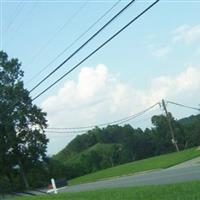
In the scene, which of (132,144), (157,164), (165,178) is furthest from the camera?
(132,144)

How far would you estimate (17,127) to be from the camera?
64375 millimetres

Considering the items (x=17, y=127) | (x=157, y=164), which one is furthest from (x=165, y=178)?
(x=17, y=127)

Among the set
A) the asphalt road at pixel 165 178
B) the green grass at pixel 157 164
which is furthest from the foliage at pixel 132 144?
the asphalt road at pixel 165 178

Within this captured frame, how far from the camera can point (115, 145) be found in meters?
107

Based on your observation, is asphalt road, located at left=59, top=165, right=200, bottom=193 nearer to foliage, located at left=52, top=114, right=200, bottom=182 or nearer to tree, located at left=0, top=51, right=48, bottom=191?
tree, located at left=0, top=51, right=48, bottom=191

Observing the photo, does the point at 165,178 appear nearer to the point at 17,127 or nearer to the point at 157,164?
the point at 157,164

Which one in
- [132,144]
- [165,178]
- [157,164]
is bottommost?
[165,178]

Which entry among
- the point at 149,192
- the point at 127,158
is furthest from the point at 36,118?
the point at 149,192

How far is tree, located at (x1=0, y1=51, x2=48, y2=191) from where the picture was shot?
208 ft

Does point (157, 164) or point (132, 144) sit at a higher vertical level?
point (132, 144)

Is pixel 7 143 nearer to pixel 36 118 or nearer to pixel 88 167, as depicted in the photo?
pixel 36 118

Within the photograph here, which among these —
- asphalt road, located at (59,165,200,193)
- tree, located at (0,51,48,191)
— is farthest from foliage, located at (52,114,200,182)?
asphalt road, located at (59,165,200,193)

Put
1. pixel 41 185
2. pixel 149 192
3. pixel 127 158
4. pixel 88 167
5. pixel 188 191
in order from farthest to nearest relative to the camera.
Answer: pixel 127 158, pixel 88 167, pixel 41 185, pixel 149 192, pixel 188 191

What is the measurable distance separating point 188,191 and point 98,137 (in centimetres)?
10396
